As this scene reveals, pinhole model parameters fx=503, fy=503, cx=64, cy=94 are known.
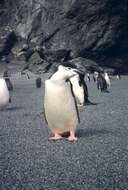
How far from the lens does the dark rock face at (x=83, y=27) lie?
140ft

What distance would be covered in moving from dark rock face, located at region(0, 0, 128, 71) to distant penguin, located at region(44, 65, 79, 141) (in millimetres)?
34794

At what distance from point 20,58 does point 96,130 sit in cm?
3660

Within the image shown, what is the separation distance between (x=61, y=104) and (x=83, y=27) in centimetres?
3584

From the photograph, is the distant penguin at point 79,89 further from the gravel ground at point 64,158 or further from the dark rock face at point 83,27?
the dark rock face at point 83,27

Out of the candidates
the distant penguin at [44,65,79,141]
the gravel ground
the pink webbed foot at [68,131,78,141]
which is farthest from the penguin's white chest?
the gravel ground

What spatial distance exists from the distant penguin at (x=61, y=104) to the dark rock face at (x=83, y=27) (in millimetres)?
34794

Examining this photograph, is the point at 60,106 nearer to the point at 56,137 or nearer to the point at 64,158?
the point at 56,137

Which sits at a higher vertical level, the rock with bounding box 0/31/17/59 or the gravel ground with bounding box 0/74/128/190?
the rock with bounding box 0/31/17/59

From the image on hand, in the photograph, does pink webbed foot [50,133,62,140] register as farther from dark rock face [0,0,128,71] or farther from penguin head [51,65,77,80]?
dark rock face [0,0,128,71]

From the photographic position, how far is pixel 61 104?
26.4 feet

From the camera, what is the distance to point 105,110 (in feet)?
45.1

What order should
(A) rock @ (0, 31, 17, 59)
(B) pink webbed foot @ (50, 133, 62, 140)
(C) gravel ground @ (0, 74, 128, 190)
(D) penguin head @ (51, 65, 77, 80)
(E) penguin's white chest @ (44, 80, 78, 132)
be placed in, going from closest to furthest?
(C) gravel ground @ (0, 74, 128, 190) < (D) penguin head @ (51, 65, 77, 80) < (E) penguin's white chest @ (44, 80, 78, 132) < (B) pink webbed foot @ (50, 133, 62, 140) < (A) rock @ (0, 31, 17, 59)

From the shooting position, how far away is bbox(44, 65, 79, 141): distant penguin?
309 inches

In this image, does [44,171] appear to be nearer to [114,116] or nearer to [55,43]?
[114,116]
